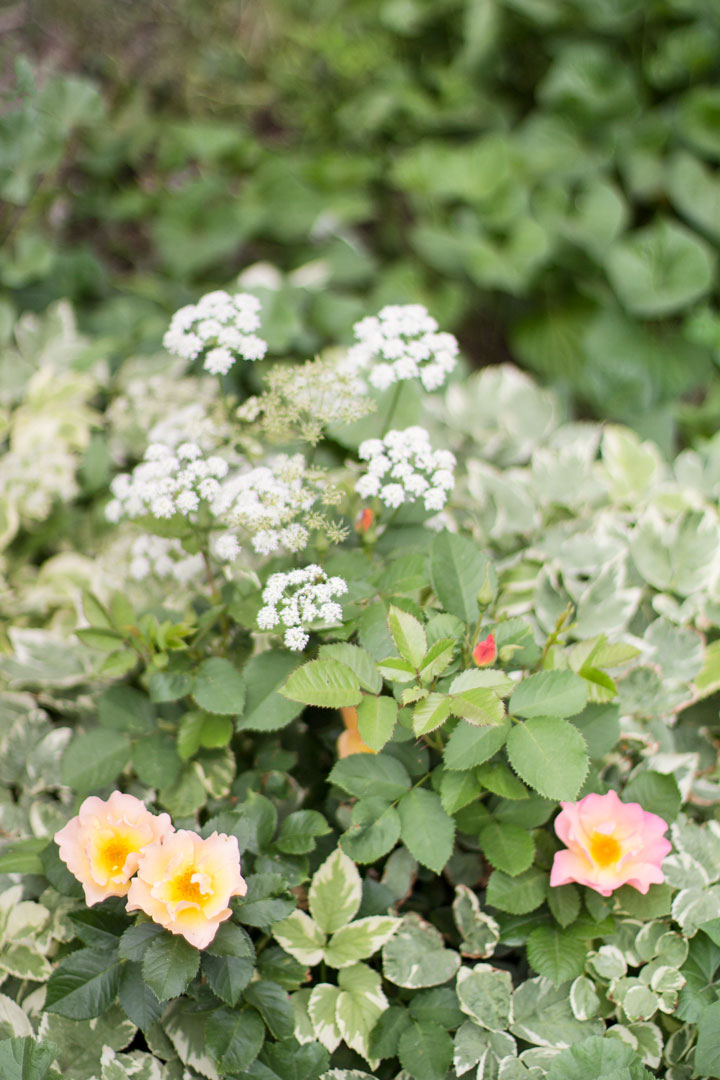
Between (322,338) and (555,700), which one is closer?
(555,700)

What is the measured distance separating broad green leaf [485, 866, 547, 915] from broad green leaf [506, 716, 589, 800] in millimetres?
157

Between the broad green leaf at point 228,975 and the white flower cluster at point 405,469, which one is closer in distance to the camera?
the broad green leaf at point 228,975

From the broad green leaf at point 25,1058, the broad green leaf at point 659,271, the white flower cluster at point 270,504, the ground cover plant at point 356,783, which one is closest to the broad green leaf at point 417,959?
the ground cover plant at point 356,783

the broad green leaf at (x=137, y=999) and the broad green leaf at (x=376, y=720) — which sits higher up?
the broad green leaf at (x=376, y=720)

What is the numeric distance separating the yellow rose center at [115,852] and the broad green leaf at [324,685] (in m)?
0.20

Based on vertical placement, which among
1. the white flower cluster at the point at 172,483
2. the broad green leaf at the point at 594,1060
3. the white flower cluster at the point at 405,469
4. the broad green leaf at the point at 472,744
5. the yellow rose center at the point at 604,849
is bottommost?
the broad green leaf at the point at 594,1060

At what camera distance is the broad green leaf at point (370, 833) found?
0.81m

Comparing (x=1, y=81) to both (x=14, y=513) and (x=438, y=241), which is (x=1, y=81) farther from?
(x=14, y=513)

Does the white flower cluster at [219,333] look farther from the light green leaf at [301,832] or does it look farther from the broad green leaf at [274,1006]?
the broad green leaf at [274,1006]

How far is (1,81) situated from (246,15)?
0.79 metres

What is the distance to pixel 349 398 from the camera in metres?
0.94

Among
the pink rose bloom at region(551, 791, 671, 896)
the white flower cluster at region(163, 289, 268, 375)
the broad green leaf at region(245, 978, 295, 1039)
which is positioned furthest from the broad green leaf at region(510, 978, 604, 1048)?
the white flower cluster at region(163, 289, 268, 375)

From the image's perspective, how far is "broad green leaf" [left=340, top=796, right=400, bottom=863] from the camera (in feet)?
2.66

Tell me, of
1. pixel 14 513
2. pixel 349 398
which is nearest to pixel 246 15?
pixel 14 513
